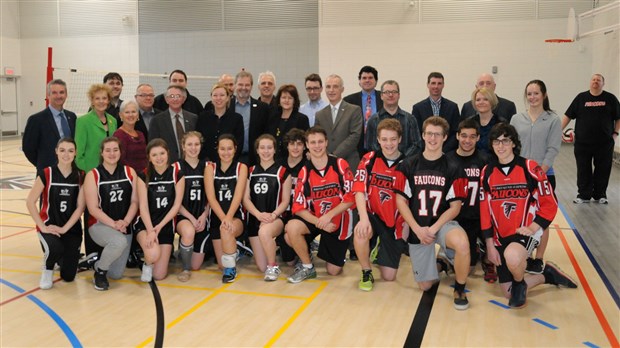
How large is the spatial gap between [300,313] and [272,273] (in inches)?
35.9

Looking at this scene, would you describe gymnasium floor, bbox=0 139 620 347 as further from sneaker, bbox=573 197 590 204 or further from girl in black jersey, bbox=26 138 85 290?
sneaker, bbox=573 197 590 204

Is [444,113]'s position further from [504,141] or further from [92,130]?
[92,130]

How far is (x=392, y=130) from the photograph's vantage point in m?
4.84

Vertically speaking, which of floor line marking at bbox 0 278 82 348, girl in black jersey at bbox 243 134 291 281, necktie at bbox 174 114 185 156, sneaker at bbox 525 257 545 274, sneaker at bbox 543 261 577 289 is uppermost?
necktie at bbox 174 114 185 156

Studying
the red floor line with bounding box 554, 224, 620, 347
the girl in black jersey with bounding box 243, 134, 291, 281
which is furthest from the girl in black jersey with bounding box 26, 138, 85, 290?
the red floor line with bounding box 554, 224, 620, 347

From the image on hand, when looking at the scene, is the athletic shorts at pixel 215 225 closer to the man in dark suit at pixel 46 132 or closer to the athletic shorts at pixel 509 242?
the man in dark suit at pixel 46 132

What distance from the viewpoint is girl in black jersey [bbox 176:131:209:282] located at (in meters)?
5.20

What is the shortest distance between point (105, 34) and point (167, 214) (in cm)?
1619

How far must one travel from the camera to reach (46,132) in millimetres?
5586

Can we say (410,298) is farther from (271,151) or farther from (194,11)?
(194,11)

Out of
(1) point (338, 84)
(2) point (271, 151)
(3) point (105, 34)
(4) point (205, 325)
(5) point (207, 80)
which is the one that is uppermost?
(3) point (105, 34)

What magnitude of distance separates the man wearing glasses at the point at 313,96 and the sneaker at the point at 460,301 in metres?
2.86

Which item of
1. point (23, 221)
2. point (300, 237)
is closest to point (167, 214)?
point (300, 237)

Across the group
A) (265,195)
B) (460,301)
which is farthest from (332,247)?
(460,301)
